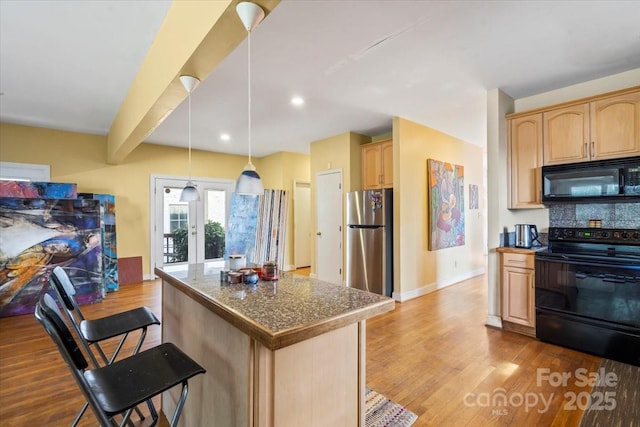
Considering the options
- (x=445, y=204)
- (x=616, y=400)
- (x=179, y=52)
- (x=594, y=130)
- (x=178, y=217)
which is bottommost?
(x=616, y=400)

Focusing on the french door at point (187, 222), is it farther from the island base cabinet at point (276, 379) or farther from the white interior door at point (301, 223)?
the island base cabinet at point (276, 379)

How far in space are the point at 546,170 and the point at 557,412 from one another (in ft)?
7.36

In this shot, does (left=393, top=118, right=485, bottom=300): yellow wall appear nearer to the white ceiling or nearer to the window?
the white ceiling

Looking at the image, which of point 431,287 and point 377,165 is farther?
point 377,165

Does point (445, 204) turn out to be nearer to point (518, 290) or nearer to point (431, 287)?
point (431, 287)

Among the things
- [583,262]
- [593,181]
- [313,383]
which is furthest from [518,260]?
[313,383]

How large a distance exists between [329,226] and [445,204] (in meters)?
1.99

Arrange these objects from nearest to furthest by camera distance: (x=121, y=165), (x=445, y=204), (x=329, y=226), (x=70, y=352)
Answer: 1. (x=70, y=352)
2. (x=445, y=204)
3. (x=329, y=226)
4. (x=121, y=165)

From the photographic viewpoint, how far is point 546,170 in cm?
307

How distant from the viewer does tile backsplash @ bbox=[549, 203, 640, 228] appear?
282 centimetres

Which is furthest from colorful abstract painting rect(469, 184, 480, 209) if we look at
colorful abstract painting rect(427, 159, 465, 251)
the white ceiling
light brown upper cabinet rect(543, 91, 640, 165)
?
light brown upper cabinet rect(543, 91, 640, 165)

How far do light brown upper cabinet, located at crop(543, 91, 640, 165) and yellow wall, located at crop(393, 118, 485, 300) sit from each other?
5.31 feet

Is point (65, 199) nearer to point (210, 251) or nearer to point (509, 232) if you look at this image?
point (210, 251)

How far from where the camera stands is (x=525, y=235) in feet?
10.7
